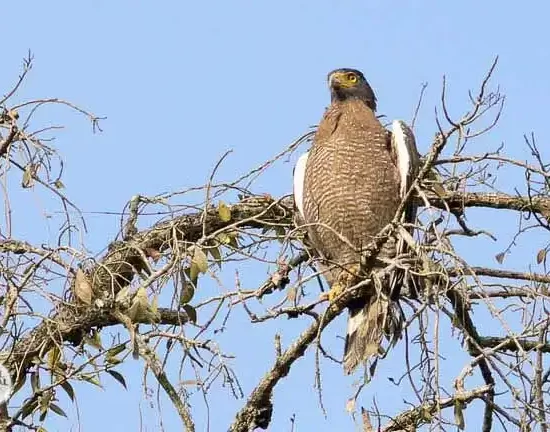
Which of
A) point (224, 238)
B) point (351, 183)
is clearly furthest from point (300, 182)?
point (224, 238)

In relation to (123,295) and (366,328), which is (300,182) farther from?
(123,295)

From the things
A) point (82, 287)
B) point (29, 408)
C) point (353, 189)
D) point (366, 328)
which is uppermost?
point (353, 189)

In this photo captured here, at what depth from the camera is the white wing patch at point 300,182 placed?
5996mm

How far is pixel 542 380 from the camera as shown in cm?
421

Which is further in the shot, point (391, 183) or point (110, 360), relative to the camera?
point (391, 183)

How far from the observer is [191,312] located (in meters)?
4.41

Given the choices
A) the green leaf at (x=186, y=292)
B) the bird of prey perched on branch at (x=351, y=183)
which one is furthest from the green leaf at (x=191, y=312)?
the bird of prey perched on branch at (x=351, y=183)

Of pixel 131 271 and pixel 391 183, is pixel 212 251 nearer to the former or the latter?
pixel 131 271

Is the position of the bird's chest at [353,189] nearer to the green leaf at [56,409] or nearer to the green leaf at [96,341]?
the green leaf at [96,341]

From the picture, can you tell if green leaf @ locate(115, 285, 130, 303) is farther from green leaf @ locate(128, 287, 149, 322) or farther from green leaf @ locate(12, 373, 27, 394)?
green leaf @ locate(12, 373, 27, 394)

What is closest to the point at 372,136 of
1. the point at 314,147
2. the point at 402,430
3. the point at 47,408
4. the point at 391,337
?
the point at 314,147

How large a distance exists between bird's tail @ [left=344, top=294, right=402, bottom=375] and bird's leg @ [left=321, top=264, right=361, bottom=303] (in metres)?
0.13

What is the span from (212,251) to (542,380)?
1.45 m

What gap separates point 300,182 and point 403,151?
54cm
